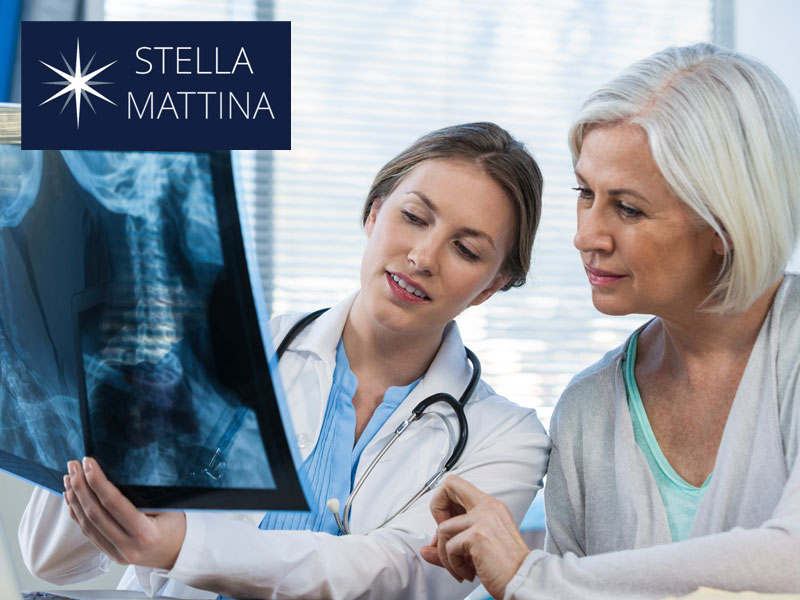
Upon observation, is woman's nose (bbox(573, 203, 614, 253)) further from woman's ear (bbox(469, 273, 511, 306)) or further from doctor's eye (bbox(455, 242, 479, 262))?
woman's ear (bbox(469, 273, 511, 306))

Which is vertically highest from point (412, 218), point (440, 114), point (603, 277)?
point (440, 114)

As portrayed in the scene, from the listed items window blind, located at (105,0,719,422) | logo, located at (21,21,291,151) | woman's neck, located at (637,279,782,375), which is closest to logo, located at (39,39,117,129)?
logo, located at (21,21,291,151)

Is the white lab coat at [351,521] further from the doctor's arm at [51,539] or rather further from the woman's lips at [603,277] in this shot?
the woman's lips at [603,277]

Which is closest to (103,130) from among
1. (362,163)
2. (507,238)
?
(507,238)

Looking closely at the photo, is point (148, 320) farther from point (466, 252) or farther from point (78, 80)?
point (466, 252)

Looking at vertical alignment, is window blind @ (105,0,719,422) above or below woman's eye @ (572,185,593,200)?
above

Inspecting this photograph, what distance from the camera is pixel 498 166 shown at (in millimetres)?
1265

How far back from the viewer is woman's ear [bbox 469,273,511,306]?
137 centimetres

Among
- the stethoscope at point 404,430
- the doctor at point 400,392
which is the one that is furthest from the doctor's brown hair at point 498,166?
the stethoscope at point 404,430

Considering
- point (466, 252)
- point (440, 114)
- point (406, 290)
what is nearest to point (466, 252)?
point (466, 252)

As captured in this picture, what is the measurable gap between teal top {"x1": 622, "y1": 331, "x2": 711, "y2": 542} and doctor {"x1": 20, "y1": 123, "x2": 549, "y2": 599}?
161 mm

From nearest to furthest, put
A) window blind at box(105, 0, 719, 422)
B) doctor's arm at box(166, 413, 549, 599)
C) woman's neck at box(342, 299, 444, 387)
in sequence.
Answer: doctor's arm at box(166, 413, 549, 599) < woman's neck at box(342, 299, 444, 387) < window blind at box(105, 0, 719, 422)

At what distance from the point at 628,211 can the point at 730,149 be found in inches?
5.5

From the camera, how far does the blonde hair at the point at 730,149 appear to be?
0.96 m
